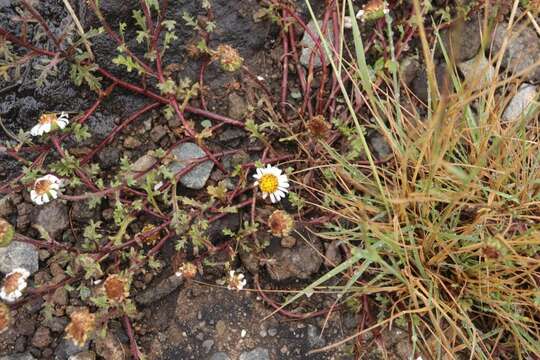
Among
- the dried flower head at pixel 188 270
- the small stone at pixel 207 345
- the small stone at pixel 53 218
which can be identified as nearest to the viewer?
the dried flower head at pixel 188 270

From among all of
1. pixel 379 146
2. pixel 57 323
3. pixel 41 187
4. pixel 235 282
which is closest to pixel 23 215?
pixel 41 187

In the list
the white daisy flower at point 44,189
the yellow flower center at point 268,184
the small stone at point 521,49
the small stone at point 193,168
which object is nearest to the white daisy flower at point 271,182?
the yellow flower center at point 268,184

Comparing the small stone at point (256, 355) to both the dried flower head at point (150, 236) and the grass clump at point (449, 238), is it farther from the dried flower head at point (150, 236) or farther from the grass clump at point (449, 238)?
the dried flower head at point (150, 236)

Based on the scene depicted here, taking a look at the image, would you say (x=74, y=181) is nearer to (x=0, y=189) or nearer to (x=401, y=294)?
(x=0, y=189)

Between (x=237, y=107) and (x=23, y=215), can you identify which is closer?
(x=23, y=215)

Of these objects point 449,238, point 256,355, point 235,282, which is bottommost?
point 256,355

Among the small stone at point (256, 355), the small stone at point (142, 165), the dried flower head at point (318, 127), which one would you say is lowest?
the small stone at point (256, 355)

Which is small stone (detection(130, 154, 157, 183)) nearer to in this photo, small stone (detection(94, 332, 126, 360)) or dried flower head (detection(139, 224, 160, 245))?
dried flower head (detection(139, 224, 160, 245))

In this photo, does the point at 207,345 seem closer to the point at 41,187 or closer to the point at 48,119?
the point at 41,187
